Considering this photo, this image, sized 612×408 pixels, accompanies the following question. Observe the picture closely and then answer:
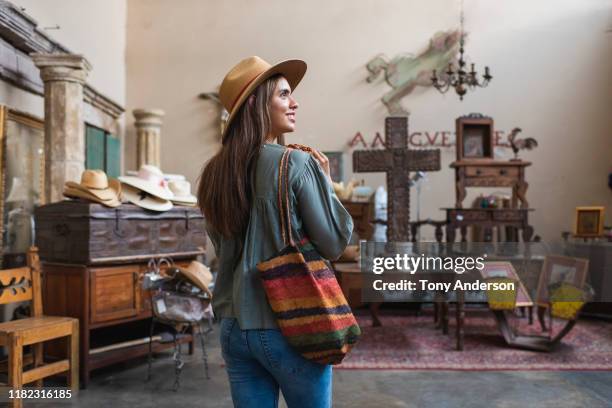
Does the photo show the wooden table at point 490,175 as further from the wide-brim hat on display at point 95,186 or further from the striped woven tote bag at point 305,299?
the striped woven tote bag at point 305,299

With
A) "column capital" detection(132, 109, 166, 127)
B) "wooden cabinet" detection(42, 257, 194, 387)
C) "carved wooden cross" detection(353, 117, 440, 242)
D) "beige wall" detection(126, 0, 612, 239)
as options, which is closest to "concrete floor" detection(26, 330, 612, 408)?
"wooden cabinet" detection(42, 257, 194, 387)

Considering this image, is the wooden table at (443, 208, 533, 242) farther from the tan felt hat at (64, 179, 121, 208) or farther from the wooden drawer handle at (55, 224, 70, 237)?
the wooden drawer handle at (55, 224, 70, 237)

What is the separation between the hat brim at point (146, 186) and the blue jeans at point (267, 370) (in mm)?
3209

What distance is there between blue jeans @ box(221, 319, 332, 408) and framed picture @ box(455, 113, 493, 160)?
211 inches

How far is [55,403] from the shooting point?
3.67m

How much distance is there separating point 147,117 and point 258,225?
7.30 meters

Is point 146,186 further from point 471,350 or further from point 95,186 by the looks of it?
point 471,350

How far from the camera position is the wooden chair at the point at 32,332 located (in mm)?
3357

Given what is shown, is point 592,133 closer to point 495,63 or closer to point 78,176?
point 495,63

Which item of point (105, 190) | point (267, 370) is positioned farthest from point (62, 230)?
point (267, 370)

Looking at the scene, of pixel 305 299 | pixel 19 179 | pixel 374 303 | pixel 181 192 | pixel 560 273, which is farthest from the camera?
Answer: pixel 374 303

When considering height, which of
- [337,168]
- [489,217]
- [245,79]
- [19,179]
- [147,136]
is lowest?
[489,217]

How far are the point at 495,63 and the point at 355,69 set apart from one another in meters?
2.14

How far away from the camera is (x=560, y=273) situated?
5527mm
